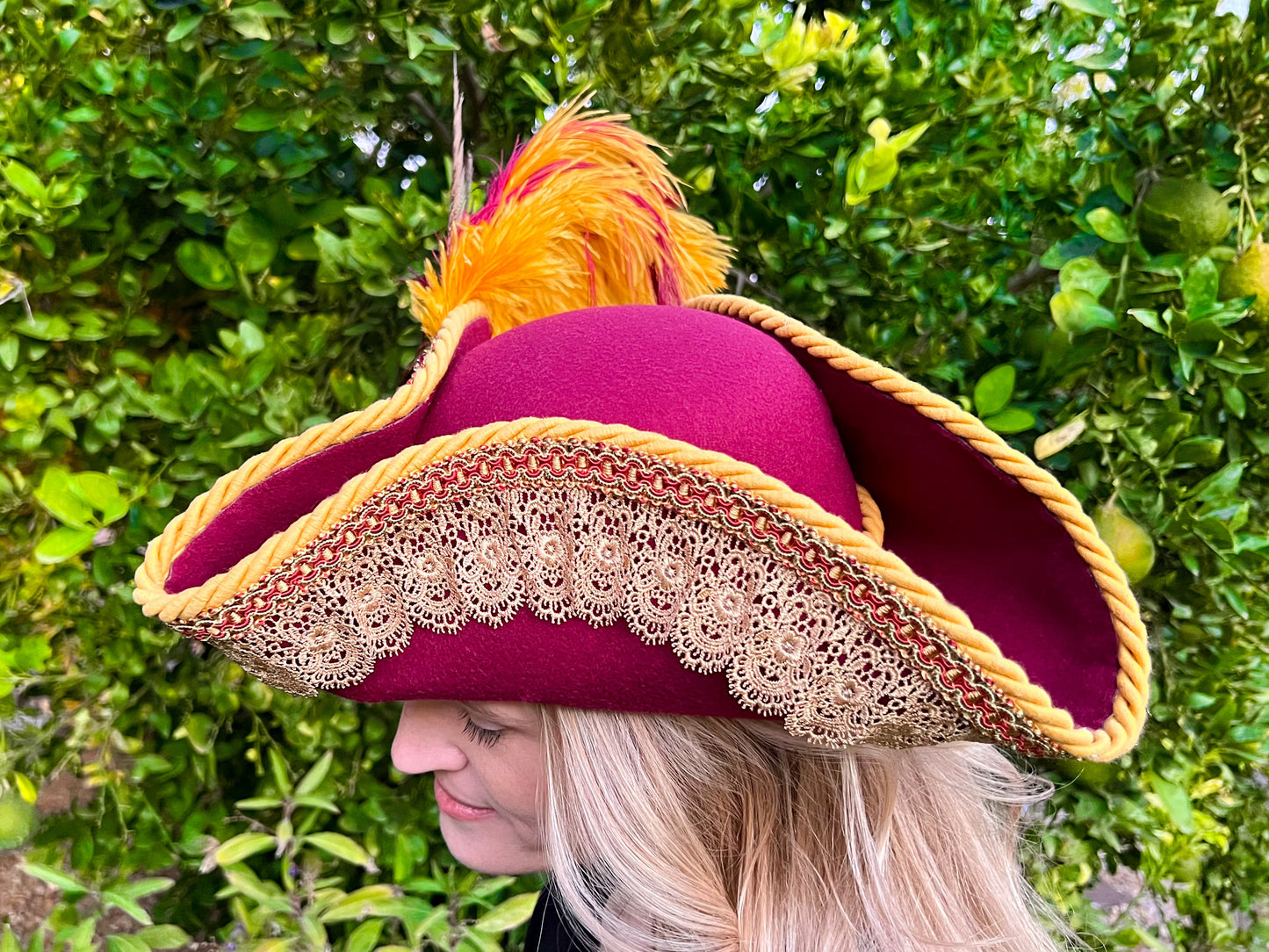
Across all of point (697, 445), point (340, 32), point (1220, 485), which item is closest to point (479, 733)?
point (697, 445)

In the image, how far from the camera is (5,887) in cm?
167

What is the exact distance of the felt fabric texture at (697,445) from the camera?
26.1 inches

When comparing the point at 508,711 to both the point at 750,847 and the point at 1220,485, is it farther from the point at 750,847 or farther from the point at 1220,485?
the point at 1220,485

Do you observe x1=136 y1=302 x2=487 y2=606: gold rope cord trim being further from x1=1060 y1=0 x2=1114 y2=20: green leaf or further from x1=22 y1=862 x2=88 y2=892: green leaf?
x1=1060 y1=0 x2=1114 y2=20: green leaf

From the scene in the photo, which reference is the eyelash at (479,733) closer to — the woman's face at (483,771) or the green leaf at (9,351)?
the woman's face at (483,771)

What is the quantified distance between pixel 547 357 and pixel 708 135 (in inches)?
24.8

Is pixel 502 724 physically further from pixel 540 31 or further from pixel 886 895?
pixel 540 31

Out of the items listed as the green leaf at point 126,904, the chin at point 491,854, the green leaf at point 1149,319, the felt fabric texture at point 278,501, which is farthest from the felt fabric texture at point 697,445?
the green leaf at point 126,904

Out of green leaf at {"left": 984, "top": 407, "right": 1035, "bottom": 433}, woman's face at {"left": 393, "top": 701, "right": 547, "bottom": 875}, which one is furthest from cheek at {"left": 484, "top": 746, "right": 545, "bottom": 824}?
green leaf at {"left": 984, "top": 407, "right": 1035, "bottom": 433}

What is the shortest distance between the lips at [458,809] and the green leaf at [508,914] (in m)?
0.37

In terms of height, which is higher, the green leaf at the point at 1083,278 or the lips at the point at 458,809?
the green leaf at the point at 1083,278

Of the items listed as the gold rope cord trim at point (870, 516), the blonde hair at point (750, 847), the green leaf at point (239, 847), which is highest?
the gold rope cord trim at point (870, 516)

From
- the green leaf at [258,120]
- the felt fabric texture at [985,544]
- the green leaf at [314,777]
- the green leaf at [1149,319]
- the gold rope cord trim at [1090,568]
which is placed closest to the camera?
the gold rope cord trim at [1090,568]

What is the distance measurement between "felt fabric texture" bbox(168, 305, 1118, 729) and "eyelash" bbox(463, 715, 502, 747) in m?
0.10
